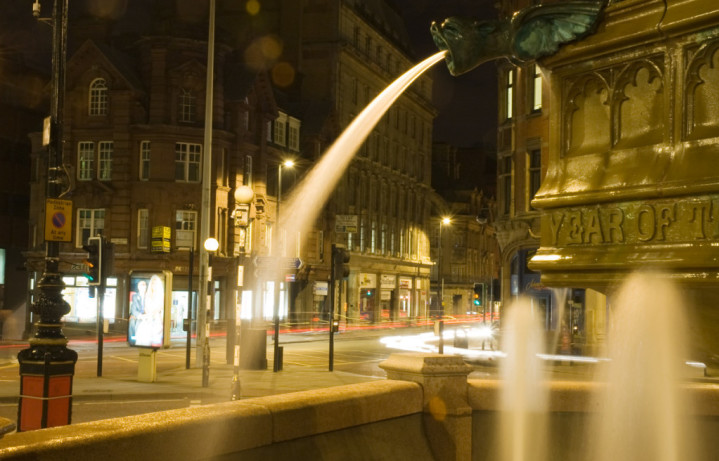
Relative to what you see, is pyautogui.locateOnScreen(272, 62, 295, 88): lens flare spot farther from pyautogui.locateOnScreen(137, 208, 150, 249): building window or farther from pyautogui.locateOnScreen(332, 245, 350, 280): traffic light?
pyautogui.locateOnScreen(332, 245, 350, 280): traffic light

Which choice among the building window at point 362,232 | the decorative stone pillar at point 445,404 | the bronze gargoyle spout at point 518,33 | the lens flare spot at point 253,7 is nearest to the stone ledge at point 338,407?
the decorative stone pillar at point 445,404

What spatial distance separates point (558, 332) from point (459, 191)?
6610 centimetres

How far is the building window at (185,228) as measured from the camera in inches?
2009

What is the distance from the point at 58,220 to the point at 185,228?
130ft

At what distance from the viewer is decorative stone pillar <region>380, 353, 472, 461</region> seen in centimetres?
907

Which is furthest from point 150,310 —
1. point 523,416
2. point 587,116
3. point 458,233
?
point 458,233

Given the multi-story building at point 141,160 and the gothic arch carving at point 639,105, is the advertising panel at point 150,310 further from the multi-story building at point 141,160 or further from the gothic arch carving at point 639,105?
the multi-story building at point 141,160

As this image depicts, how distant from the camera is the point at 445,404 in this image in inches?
359

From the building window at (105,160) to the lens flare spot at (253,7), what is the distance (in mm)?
22741

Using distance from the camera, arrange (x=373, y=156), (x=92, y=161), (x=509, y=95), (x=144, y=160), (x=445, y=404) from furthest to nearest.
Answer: (x=373, y=156) → (x=92, y=161) → (x=144, y=160) → (x=509, y=95) → (x=445, y=404)

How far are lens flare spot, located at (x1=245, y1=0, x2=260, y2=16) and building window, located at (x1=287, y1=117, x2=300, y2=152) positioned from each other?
37.7ft

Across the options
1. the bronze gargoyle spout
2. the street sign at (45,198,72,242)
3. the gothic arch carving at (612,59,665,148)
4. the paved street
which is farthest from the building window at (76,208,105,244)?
the gothic arch carving at (612,59,665,148)

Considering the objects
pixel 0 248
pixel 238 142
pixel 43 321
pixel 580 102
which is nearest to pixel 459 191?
pixel 238 142

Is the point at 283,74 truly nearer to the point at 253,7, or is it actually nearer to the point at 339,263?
the point at 253,7
